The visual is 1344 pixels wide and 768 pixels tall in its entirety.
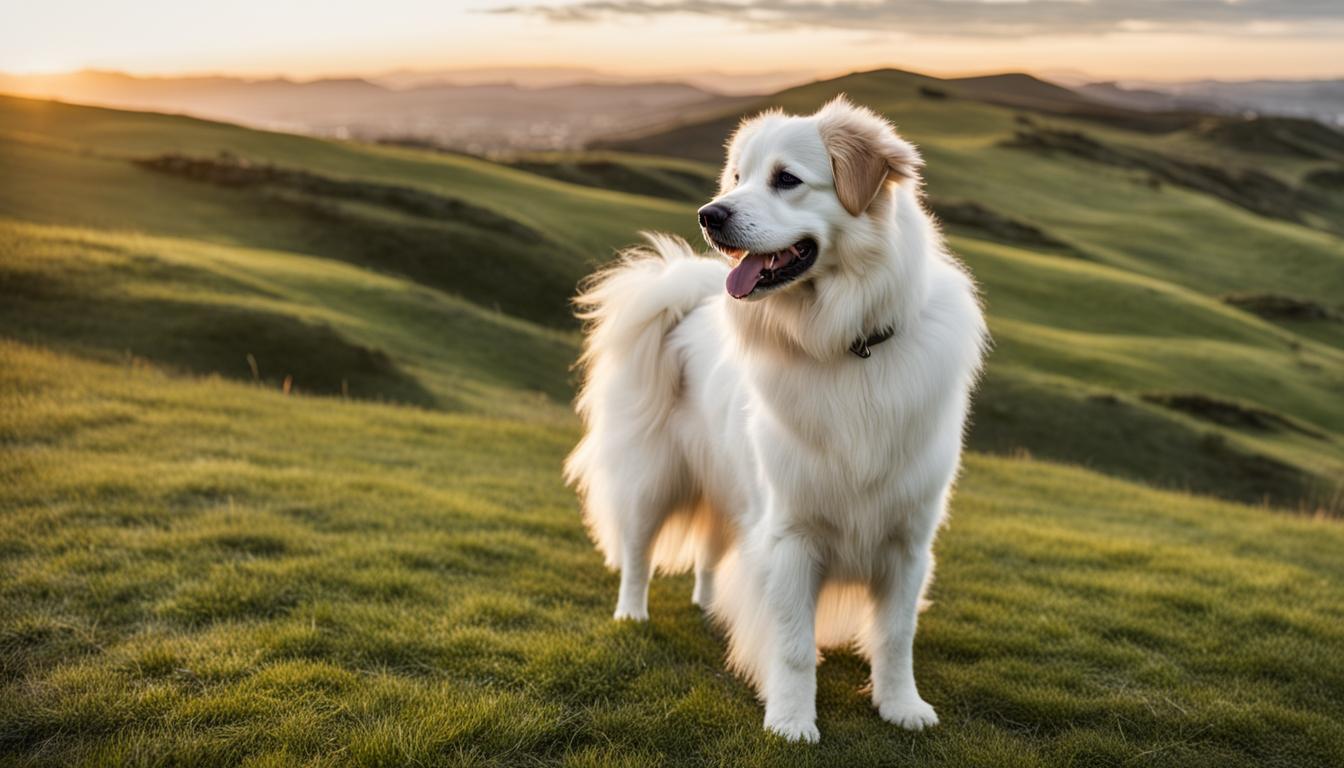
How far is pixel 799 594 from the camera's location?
207 inches

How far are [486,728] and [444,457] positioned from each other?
301 inches

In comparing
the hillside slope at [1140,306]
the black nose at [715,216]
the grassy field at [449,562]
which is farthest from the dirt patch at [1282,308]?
the black nose at [715,216]

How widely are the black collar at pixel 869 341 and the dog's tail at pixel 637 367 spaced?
1.97 m

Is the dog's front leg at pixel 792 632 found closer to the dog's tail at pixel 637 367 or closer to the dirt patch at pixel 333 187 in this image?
the dog's tail at pixel 637 367

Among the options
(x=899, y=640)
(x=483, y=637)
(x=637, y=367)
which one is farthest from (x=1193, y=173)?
(x=483, y=637)

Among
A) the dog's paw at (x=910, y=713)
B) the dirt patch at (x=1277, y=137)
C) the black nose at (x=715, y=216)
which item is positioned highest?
the dirt patch at (x=1277, y=137)

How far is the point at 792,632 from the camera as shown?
528 cm

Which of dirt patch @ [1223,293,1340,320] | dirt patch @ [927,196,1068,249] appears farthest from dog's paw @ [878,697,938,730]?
dirt patch @ [927,196,1068,249]

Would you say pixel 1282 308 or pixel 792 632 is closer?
pixel 792 632

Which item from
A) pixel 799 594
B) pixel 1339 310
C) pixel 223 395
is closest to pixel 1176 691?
pixel 799 594

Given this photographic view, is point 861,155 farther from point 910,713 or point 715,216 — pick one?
point 910,713

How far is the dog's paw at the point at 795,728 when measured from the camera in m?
5.05

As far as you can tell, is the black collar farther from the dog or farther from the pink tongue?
the pink tongue

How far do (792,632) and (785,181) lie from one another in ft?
8.01
